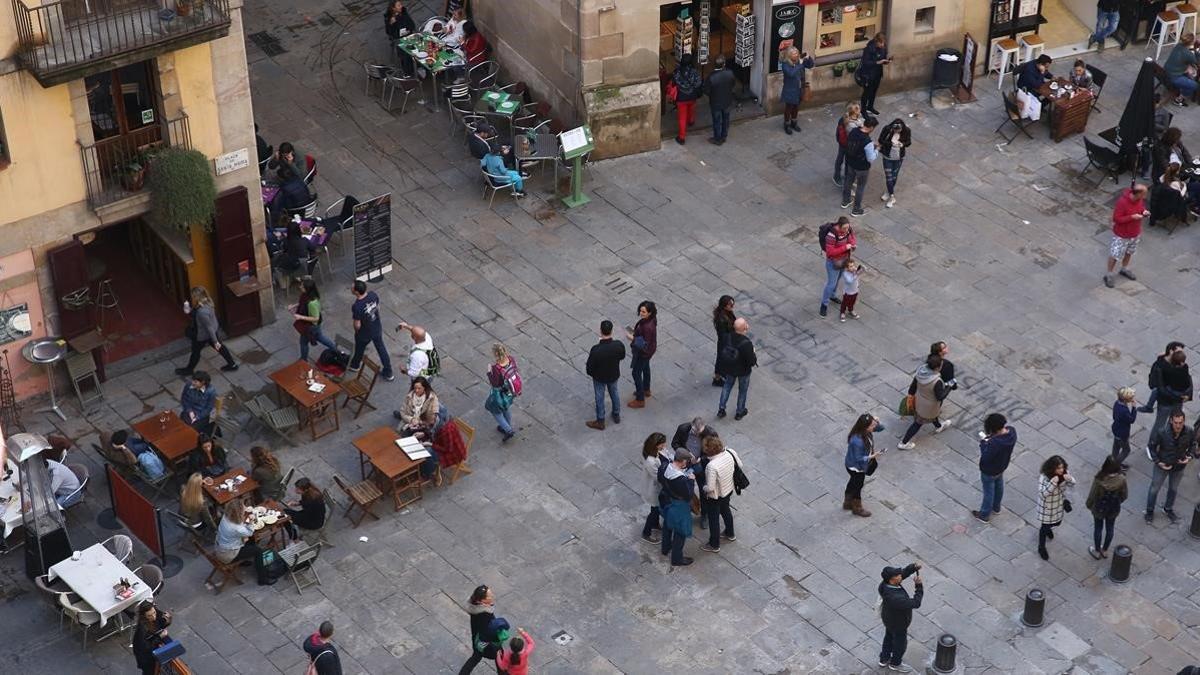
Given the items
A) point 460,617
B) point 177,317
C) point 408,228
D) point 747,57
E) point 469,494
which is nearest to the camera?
point 460,617

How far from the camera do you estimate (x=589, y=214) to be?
3134 centimetres

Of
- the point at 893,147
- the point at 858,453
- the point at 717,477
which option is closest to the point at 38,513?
the point at 717,477

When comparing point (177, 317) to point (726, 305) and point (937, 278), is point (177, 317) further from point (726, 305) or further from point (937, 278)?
point (937, 278)

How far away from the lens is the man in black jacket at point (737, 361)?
26.2 metres

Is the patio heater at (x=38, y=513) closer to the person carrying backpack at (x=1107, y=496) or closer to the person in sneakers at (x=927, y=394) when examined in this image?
the person in sneakers at (x=927, y=394)

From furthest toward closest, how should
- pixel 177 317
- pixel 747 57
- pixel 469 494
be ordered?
1. pixel 747 57
2. pixel 177 317
3. pixel 469 494

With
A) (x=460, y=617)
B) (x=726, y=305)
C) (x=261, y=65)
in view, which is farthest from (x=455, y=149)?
(x=460, y=617)

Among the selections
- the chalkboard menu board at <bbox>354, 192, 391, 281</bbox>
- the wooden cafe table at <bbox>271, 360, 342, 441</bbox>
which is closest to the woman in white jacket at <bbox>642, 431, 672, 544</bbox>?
the wooden cafe table at <bbox>271, 360, 342, 441</bbox>

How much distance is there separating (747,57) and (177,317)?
10932 millimetres

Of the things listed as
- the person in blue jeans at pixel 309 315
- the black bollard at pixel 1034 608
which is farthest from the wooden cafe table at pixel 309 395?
the black bollard at pixel 1034 608

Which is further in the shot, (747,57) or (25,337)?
(747,57)

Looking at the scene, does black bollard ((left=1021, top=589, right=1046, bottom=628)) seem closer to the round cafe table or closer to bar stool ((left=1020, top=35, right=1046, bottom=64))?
the round cafe table

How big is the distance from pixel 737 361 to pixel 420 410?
426 cm

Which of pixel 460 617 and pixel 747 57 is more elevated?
pixel 747 57
